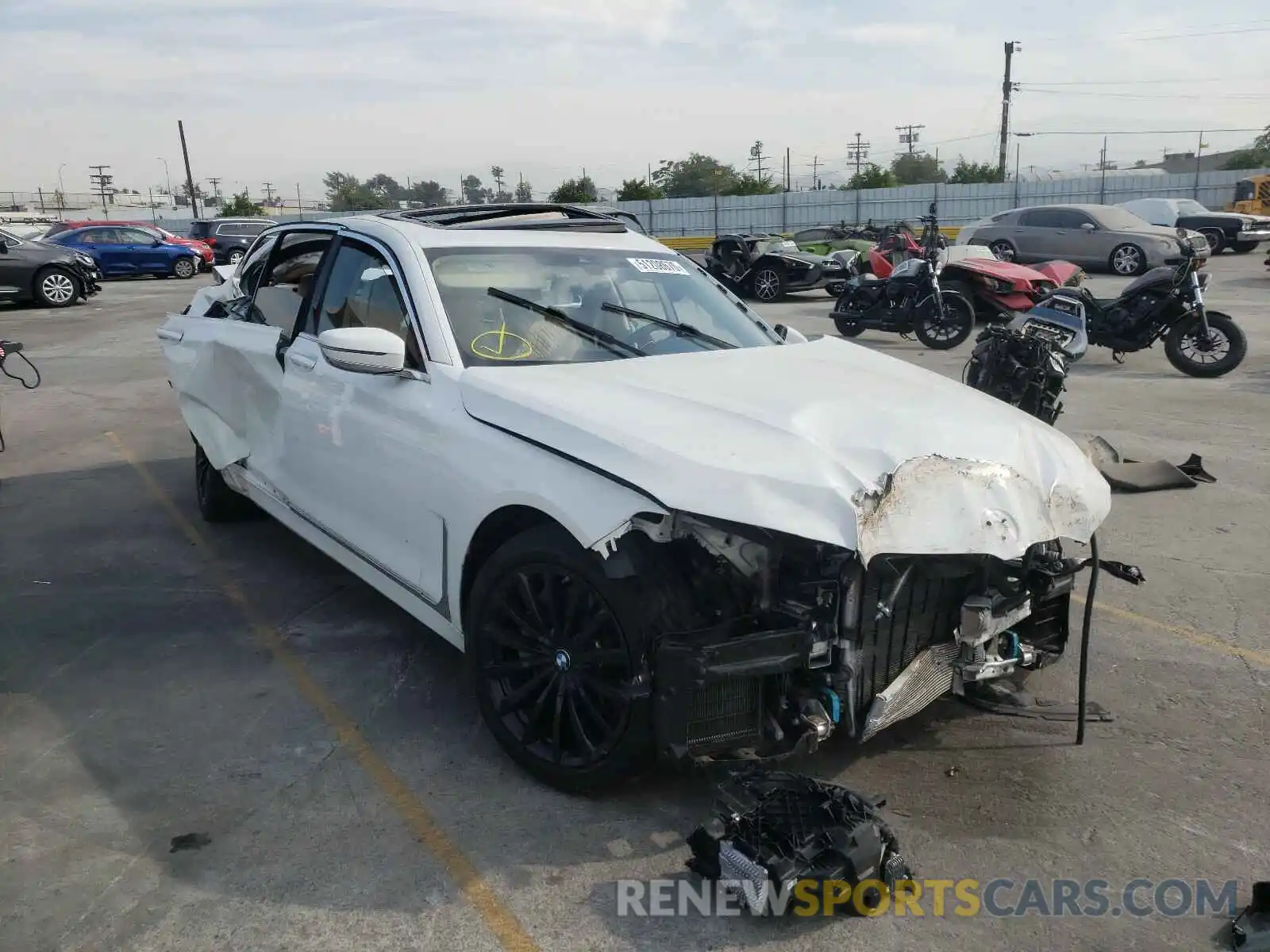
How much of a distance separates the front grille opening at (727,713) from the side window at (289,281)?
9.37 feet

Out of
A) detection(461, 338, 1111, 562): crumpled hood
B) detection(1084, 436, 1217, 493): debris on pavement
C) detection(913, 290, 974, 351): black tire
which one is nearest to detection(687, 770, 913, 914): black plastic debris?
detection(461, 338, 1111, 562): crumpled hood

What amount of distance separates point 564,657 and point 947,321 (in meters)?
10.7

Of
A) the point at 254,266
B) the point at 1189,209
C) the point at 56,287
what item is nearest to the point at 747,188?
the point at 1189,209

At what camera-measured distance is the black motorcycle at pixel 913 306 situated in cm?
1273

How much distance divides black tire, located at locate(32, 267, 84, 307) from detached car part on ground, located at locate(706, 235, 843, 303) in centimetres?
1236

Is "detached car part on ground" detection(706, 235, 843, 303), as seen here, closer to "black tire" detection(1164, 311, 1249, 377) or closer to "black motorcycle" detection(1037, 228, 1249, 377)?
"black motorcycle" detection(1037, 228, 1249, 377)

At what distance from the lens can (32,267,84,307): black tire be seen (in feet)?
63.6

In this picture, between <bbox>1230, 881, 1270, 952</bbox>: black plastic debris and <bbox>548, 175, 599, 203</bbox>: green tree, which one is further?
<bbox>548, 175, 599, 203</bbox>: green tree

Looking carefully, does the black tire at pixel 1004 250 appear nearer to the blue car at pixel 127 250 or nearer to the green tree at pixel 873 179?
the blue car at pixel 127 250

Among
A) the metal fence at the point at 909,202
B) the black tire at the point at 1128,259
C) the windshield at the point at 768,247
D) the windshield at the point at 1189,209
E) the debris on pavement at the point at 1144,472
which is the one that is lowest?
the debris on pavement at the point at 1144,472

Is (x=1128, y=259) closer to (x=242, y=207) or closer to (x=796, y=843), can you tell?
(x=796, y=843)

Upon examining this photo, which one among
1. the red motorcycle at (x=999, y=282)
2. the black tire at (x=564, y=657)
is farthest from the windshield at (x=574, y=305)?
the red motorcycle at (x=999, y=282)

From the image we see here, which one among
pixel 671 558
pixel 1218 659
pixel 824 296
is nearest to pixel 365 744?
pixel 671 558

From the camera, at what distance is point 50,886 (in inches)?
114
